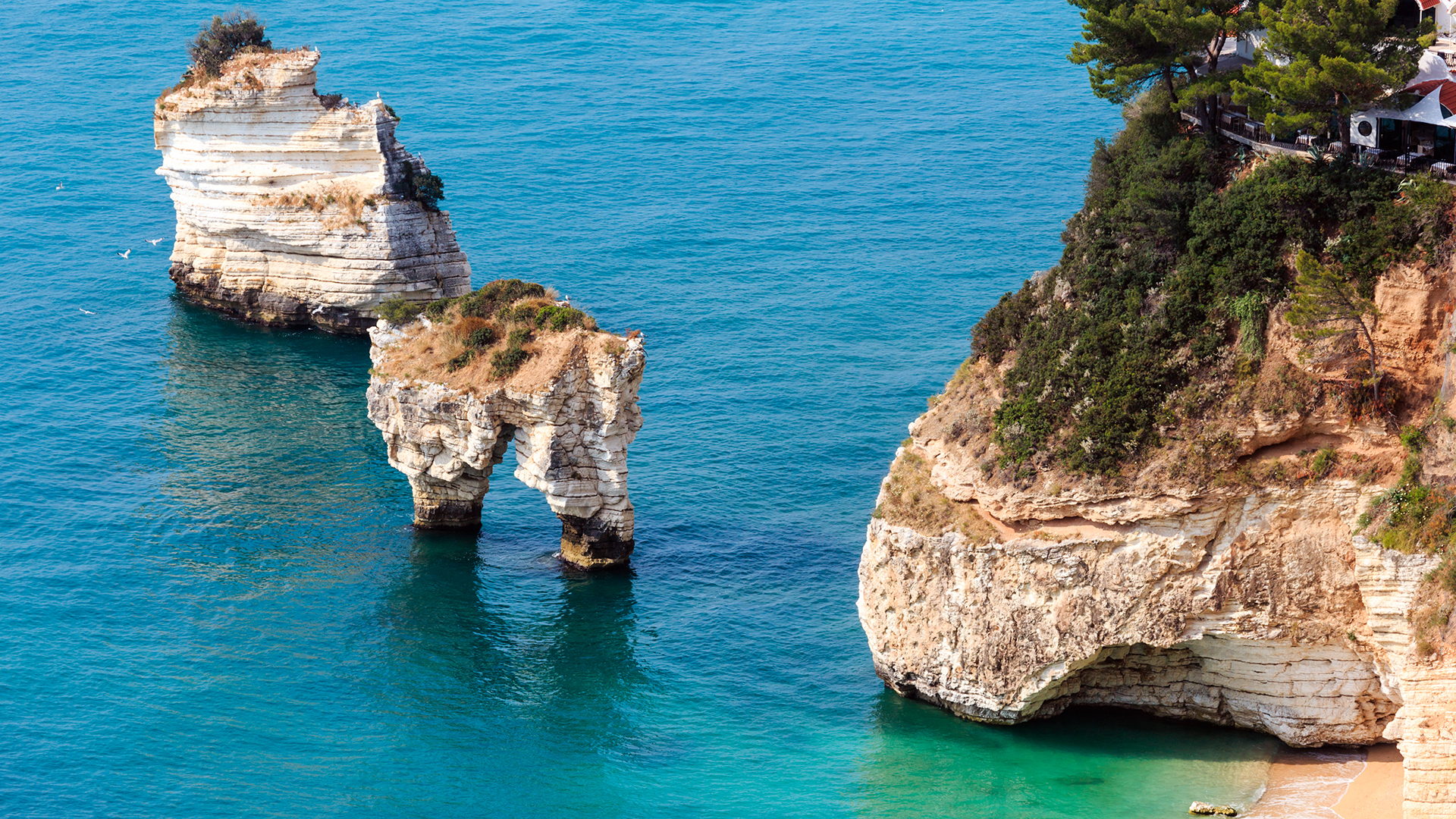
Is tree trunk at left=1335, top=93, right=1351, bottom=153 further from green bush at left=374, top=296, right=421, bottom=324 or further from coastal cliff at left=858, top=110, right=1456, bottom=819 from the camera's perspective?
green bush at left=374, top=296, right=421, bottom=324

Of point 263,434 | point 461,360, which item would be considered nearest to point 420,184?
point 263,434

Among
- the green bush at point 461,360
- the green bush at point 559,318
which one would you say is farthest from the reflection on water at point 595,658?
the green bush at point 559,318

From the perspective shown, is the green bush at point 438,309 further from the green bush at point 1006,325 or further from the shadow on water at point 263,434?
the green bush at point 1006,325

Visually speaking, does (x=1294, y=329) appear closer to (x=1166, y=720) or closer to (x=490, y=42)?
(x=1166, y=720)

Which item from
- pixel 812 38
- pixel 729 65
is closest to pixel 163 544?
pixel 729 65

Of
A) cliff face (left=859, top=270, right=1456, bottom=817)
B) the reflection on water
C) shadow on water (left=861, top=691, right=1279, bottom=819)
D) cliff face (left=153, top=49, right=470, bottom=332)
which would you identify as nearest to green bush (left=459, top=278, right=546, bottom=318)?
the reflection on water

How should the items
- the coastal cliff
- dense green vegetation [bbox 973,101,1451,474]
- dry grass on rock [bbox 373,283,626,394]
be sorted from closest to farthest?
the coastal cliff < dense green vegetation [bbox 973,101,1451,474] < dry grass on rock [bbox 373,283,626,394]

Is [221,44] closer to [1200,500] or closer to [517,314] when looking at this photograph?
[517,314]
